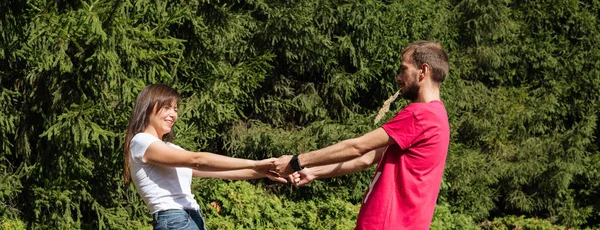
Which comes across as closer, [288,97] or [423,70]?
Result: [423,70]

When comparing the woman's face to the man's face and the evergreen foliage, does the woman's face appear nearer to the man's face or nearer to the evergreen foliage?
the man's face

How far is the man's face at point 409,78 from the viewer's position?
4.02 metres

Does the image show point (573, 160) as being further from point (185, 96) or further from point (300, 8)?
point (185, 96)

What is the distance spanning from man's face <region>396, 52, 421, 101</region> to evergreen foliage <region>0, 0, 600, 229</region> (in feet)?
11.7

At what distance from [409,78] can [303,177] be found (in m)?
1.30

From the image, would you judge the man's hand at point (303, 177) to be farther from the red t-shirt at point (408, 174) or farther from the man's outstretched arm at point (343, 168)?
the red t-shirt at point (408, 174)

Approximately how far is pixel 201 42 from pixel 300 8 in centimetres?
134

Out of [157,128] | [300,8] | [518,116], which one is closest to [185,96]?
[300,8]

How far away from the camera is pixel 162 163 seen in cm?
396

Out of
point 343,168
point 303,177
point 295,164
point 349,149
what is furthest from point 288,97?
point 349,149

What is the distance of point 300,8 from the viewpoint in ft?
30.9

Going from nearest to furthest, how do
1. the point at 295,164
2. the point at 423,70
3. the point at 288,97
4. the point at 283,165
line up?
the point at 423,70 → the point at 295,164 → the point at 283,165 → the point at 288,97

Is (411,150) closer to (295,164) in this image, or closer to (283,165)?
(295,164)

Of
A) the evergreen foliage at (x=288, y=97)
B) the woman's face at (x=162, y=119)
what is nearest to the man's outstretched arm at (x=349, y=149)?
the woman's face at (x=162, y=119)
